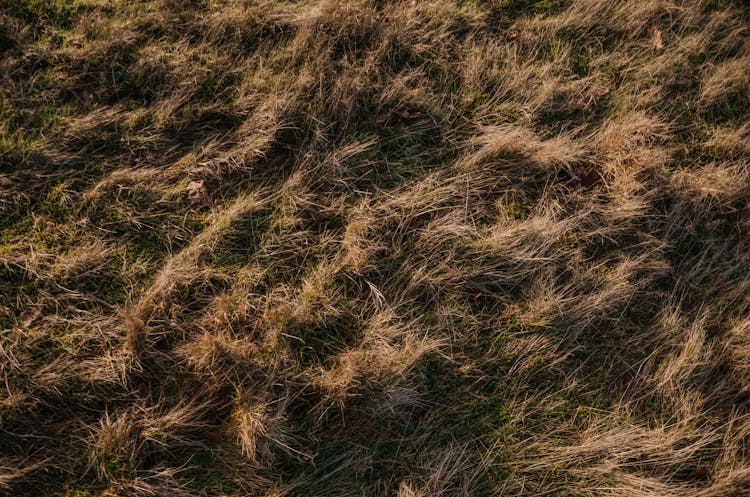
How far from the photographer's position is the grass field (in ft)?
7.75

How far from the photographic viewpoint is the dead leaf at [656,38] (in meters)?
3.34

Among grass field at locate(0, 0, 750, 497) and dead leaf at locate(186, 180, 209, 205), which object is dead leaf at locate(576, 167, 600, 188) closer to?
grass field at locate(0, 0, 750, 497)

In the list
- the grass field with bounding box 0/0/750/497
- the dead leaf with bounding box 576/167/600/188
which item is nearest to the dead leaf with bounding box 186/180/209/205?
the grass field with bounding box 0/0/750/497

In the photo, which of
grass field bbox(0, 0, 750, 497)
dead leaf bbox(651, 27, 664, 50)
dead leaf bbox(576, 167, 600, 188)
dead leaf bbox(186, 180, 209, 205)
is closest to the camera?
grass field bbox(0, 0, 750, 497)

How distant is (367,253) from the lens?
2.65m

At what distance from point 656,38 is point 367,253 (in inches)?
103

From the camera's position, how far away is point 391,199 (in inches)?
111

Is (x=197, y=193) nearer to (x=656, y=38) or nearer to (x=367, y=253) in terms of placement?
(x=367, y=253)

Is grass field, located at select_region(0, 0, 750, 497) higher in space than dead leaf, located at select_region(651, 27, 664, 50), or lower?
lower

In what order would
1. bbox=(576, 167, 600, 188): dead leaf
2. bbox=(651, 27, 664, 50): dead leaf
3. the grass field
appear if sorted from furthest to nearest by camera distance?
bbox=(651, 27, 664, 50): dead leaf
bbox=(576, 167, 600, 188): dead leaf
the grass field

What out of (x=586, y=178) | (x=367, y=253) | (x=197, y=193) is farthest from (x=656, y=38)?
(x=197, y=193)

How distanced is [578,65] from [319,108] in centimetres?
180

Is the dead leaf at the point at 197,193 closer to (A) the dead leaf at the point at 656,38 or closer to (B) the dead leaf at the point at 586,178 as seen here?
(B) the dead leaf at the point at 586,178

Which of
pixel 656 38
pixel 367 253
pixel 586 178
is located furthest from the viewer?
pixel 656 38
